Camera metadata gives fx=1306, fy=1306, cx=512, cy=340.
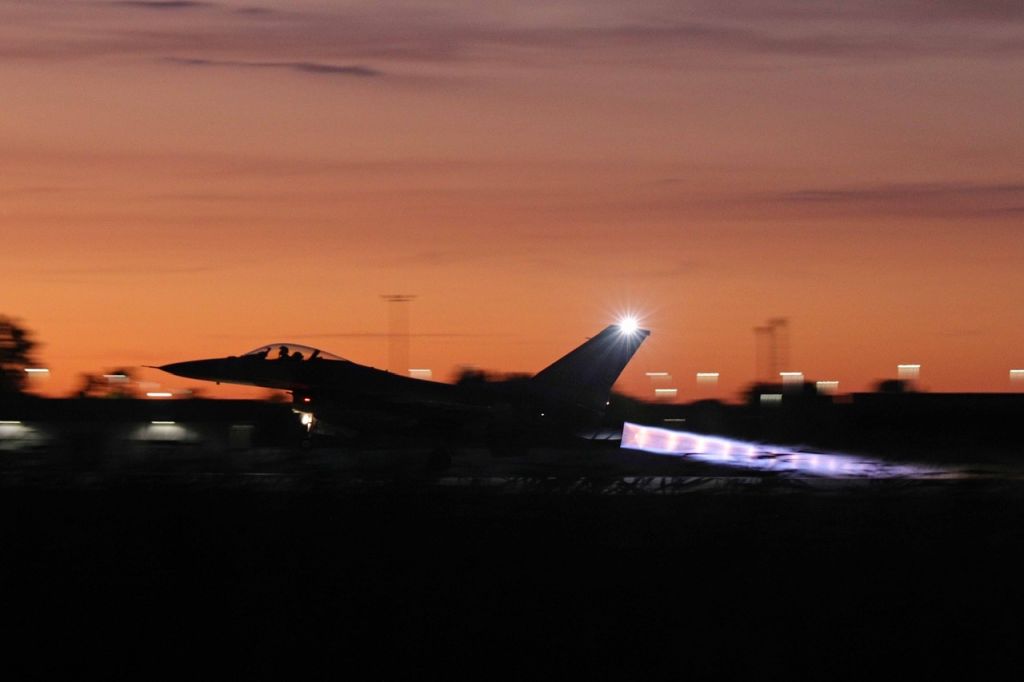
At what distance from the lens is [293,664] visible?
36.3ft

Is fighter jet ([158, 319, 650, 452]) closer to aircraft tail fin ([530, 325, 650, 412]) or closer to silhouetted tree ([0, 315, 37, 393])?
aircraft tail fin ([530, 325, 650, 412])

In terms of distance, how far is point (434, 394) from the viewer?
135 feet

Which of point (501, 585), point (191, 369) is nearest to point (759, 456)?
point (191, 369)

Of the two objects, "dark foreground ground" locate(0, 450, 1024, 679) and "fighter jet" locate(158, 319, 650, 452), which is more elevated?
"fighter jet" locate(158, 319, 650, 452)

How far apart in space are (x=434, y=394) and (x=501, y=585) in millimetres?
25890

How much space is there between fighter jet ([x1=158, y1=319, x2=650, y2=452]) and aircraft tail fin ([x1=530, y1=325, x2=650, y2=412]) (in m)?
0.03

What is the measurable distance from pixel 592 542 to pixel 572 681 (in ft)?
29.8

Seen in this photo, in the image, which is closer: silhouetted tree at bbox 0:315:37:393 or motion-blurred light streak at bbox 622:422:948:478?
motion-blurred light streak at bbox 622:422:948:478

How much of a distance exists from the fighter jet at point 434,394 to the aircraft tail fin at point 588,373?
3 cm

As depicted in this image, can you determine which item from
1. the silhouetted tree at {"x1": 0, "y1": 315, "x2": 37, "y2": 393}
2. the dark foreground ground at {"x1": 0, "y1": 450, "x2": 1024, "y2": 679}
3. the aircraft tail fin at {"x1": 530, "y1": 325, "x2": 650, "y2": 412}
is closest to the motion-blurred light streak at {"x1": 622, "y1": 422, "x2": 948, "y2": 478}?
the aircraft tail fin at {"x1": 530, "y1": 325, "x2": 650, "y2": 412}

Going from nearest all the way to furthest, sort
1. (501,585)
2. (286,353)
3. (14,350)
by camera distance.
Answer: (501,585) < (286,353) < (14,350)

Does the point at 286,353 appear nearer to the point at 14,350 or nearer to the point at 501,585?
the point at 501,585

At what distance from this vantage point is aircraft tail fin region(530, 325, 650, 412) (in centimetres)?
4194

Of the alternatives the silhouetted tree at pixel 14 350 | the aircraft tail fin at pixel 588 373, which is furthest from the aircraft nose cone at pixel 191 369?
the silhouetted tree at pixel 14 350
